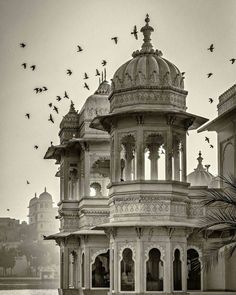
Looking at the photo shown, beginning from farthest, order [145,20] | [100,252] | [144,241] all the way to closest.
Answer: [100,252]
[145,20]
[144,241]

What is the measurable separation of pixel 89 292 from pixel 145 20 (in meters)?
9.87

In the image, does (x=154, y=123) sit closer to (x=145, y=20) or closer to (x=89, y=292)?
(x=145, y=20)

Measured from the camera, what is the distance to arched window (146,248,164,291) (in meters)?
29.2

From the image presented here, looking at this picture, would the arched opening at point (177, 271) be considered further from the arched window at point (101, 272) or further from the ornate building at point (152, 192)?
the arched window at point (101, 272)

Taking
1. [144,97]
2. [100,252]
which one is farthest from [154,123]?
[100,252]

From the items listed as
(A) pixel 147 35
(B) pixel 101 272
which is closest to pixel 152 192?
(A) pixel 147 35

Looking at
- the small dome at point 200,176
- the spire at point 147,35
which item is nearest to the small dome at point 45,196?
the small dome at point 200,176

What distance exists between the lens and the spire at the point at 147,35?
30906 millimetres

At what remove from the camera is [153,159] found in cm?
3212

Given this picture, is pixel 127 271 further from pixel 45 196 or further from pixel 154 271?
pixel 45 196

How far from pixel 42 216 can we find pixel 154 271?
382 feet

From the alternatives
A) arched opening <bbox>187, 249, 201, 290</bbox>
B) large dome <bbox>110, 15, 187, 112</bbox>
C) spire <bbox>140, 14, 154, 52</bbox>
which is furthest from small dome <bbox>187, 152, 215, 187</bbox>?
large dome <bbox>110, 15, 187, 112</bbox>

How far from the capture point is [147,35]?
102ft

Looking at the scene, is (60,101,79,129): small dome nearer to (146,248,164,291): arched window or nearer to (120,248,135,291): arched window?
(120,248,135,291): arched window
